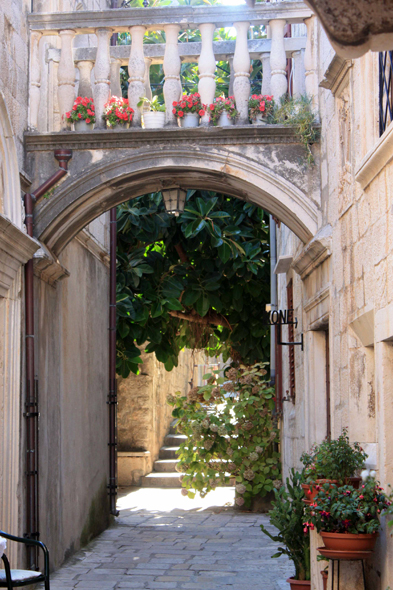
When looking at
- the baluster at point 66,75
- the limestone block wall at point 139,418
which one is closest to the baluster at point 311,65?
the baluster at point 66,75

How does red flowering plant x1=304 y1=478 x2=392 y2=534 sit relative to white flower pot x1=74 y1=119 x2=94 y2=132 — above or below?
below

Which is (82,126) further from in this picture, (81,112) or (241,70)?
(241,70)

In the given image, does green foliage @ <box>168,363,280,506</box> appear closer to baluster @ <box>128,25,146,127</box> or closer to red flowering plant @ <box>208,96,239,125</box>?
red flowering plant @ <box>208,96,239,125</box>

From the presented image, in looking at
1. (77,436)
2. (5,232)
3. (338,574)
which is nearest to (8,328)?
(5,232)

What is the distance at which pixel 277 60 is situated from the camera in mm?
5891

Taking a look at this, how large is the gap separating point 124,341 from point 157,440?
4454mm

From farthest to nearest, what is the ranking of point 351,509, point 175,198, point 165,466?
point 165,466, point 175,198, point 351,509

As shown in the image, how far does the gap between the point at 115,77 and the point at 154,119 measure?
3.05 feet

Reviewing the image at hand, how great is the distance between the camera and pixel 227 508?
10562 millimetres

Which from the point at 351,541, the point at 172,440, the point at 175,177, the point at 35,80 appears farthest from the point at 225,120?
the point at 172,440

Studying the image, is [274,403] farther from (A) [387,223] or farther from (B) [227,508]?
(A) [387,223]

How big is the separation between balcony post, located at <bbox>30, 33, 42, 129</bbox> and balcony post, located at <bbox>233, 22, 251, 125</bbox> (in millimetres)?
1675

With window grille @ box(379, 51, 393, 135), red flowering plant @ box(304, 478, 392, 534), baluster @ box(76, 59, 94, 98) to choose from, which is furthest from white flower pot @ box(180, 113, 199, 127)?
red flowering plant @ box(304, 478, 392, 534)

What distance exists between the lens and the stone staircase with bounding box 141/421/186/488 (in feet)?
41.6
